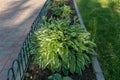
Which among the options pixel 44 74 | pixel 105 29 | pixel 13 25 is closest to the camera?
pixel 44 74

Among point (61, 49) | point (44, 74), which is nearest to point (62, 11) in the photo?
point (61, 49)

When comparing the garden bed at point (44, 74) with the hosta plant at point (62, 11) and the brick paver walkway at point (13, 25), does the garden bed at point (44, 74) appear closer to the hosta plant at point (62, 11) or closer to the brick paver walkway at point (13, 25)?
the brick paver walkway at point (13, 25)

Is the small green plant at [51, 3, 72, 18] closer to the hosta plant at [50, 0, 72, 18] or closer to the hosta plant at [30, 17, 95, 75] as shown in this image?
the hosta plant at [50, 0, 72, 18]

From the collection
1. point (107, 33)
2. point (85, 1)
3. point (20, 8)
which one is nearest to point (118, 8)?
point (85, 1)

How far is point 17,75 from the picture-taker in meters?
5.16

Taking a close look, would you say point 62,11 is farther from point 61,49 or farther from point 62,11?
point 61,49

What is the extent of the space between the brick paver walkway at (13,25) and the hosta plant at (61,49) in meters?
0.86

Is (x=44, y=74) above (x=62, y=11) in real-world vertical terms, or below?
below

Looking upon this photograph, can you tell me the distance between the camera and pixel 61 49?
519 centimetres

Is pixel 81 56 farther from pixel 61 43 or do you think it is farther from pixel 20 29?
pixel 20 29

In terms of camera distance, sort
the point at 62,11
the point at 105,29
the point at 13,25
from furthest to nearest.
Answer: the point at 62,11 < the point at 13,25 < the point at 105,29

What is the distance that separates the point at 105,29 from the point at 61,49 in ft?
11.2

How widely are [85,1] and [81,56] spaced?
7.26 m

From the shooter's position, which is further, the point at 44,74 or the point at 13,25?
the point at 13,25
